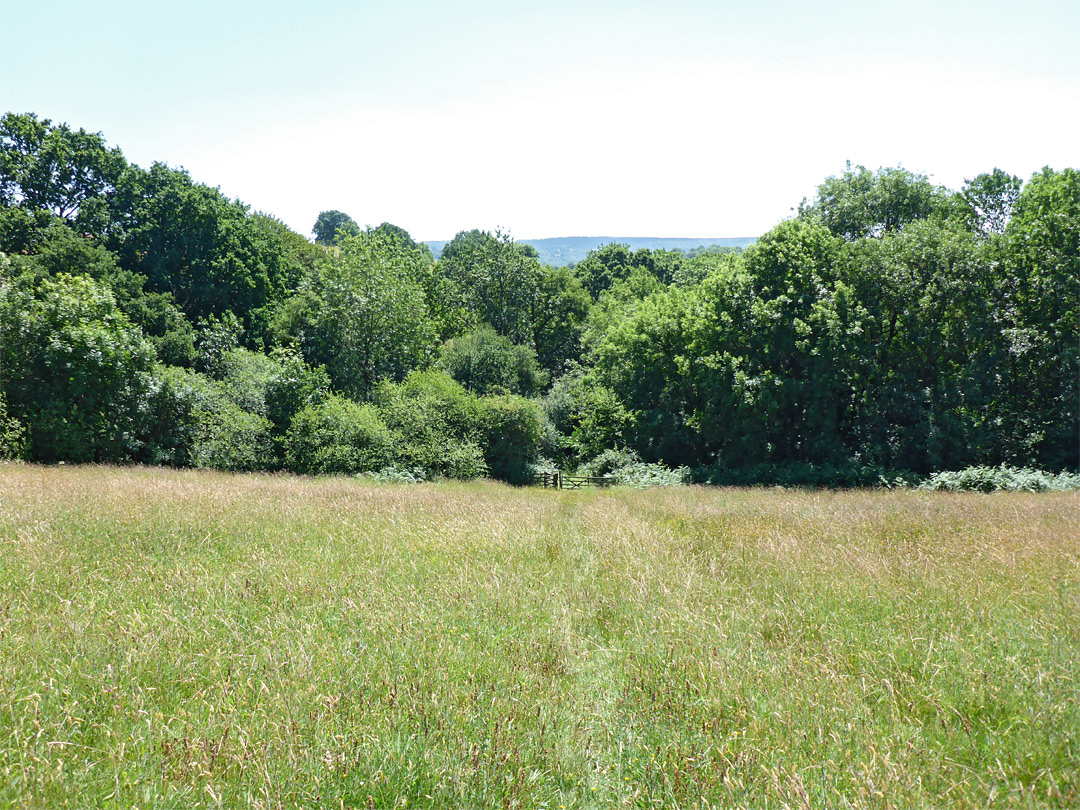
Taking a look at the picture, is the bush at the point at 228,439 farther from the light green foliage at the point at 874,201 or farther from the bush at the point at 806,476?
the light green foliage at the point at 874,201

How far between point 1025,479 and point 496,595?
22.4 metres

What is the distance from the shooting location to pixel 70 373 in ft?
65.1

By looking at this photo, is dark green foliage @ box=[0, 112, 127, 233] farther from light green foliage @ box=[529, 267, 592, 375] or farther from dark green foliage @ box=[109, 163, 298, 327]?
light green foliage @ box=[529, 267, 592, 375]

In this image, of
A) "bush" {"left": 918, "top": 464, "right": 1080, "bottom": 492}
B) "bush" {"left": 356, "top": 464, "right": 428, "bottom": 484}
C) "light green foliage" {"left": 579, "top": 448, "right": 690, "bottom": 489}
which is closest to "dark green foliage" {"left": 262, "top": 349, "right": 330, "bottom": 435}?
"bush" {"left": 356, "top": 464, "right": 428, "bottom": 484}

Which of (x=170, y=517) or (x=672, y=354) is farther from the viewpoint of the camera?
(x=672, y=354)

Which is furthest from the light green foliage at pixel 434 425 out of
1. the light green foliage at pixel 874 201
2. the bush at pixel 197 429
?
the light green foliage at pixel 874 201

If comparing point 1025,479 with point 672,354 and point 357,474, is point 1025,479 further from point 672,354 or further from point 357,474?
point 357,474

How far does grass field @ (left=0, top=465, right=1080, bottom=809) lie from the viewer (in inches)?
119

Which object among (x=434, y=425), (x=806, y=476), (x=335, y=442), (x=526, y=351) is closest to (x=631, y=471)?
(x=806, y=476)

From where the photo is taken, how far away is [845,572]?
22.3 ft

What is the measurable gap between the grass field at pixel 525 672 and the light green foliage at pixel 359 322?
85.3 feet

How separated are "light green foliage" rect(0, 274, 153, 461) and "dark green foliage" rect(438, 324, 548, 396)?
19.1m

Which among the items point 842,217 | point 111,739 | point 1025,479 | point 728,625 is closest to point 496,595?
point 728,625

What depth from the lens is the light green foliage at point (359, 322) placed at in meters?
33.3
